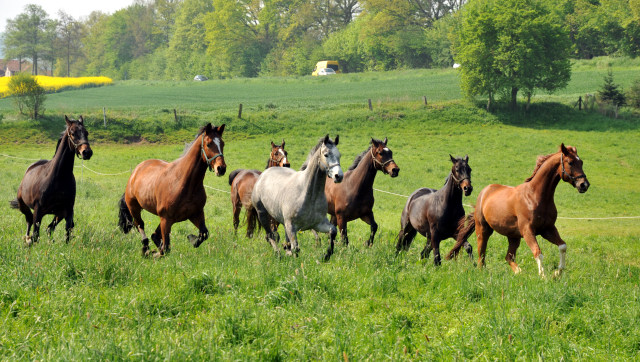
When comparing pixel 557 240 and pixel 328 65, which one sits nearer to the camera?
pixel 557 240

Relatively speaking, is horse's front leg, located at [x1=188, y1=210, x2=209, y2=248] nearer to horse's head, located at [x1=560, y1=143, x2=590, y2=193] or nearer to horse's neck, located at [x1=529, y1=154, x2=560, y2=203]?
horse's neck, located at [x1=529, y1=154, x2=560, y2=203]

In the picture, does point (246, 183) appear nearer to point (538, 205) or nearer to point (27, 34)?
point (538, 205)

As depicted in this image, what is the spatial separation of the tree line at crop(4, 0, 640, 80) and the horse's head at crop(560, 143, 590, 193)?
63.6 metres

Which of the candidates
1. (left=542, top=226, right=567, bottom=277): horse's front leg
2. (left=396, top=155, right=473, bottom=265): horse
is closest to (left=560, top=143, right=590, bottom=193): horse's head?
(left=542, top=226, right=567, bottom=277): horse's front leg

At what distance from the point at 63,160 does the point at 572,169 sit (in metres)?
8.26

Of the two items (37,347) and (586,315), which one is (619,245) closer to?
(586,315)

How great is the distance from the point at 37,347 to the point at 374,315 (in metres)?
3.30

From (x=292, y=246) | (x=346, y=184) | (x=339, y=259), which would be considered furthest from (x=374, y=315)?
(x=346, y=184)

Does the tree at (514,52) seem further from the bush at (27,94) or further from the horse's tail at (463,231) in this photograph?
the horse's tail at (463,231)

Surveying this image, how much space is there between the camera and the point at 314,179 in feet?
28.7

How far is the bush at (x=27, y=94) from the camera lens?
3716 cm

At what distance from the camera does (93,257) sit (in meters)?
7.41

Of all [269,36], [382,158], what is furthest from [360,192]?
[269,36]

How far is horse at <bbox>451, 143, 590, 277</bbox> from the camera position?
28.5 feet
